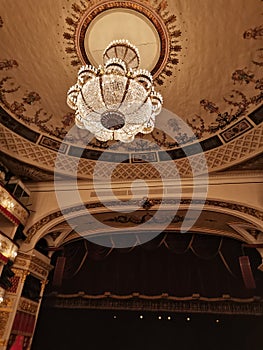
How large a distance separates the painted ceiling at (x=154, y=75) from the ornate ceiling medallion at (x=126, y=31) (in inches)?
0.6

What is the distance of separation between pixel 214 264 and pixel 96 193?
3344 millimetres

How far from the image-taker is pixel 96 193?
6.39 m

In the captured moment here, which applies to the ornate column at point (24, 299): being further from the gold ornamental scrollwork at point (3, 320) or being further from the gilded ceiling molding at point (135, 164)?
the gilded ceiling molding at point (135, 164)

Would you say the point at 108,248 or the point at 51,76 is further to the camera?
the point at 108,248

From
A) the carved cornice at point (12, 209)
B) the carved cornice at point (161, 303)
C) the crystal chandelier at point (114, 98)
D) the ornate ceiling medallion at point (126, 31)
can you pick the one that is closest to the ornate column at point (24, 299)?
the carved cornice at point (12, 209)

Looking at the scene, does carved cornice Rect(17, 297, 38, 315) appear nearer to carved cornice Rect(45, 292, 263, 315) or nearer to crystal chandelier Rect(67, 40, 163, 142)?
carved cornice Rect(45, 292, 263, 315)

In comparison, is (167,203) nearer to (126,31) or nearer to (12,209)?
(12,209)

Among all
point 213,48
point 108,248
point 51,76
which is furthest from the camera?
point 108,248

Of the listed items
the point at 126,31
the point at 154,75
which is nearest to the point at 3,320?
the point at 154,75

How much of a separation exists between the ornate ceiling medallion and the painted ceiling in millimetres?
15

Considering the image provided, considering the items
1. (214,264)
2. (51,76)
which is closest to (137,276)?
(214,264)

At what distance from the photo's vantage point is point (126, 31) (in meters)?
4.48

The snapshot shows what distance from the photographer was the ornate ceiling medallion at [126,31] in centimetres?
420

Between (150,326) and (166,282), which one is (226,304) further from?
(150,326)
